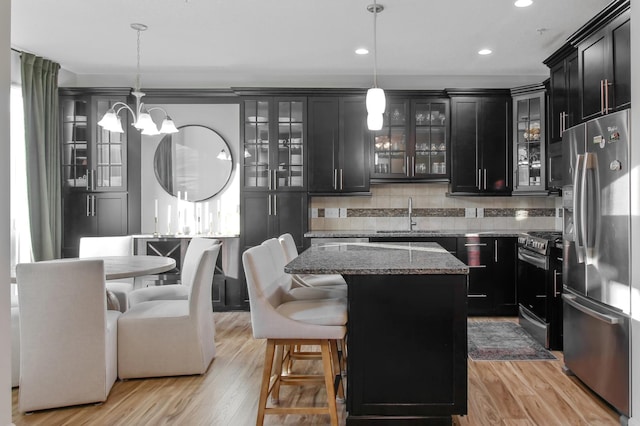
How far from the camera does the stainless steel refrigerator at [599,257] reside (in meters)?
Result: 2.60

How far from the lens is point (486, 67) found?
17.2 feet

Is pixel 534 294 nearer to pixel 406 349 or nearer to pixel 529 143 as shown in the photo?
pixel 529 143

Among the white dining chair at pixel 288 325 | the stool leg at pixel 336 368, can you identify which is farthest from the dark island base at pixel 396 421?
the stool leg at pixel 336 368

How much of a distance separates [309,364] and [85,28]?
133 inches

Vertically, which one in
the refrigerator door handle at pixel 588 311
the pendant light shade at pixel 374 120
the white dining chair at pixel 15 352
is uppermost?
the pendant light shade at pixel 374 120

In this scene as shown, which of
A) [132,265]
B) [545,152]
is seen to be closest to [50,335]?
[132,265]

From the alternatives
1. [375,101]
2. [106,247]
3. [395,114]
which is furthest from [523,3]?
[106,247]

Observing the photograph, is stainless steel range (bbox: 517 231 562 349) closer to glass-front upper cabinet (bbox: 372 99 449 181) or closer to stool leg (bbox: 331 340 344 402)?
glass-front upper cabinet (bbox: 372 99 449 181)

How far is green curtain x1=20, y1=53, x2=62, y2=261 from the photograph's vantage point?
4.67 meters

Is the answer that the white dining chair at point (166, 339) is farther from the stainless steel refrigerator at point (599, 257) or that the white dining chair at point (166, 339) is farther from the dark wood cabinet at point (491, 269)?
the dark wood cabinet at point (491, 269)

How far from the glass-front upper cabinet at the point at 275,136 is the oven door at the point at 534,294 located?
243cm

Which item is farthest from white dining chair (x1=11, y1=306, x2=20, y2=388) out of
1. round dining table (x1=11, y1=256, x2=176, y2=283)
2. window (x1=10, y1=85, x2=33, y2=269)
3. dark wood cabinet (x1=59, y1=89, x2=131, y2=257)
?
dark wood cabinet (x1=59, y1=89, x2=131, y2=257)

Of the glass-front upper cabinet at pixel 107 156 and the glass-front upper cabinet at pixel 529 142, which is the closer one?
the glass-front upper cabinet at pixel 529 142

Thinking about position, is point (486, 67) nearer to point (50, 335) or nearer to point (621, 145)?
point (621, 145)
